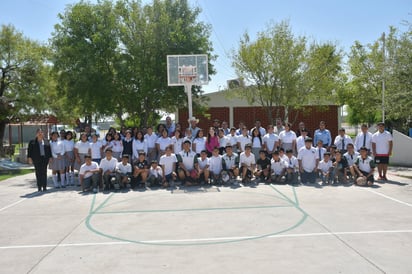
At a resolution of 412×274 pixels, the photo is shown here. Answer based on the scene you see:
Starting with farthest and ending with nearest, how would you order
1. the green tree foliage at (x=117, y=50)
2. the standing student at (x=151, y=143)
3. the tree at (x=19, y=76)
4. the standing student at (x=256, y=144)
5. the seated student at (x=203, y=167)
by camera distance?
the tree at (x=19, y=76) → the green tree foliage at (x=117, y=50) → the standing student at (x=256, y=144) → the standing student at (x=151, y=143) → the seated student at (x=203, y=167)

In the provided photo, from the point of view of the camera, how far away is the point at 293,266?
5324mm

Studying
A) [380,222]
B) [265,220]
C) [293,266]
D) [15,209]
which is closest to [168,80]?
[15,209]

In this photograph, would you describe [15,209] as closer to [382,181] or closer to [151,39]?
[151,39]

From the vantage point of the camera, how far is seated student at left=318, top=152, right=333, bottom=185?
38.7ft

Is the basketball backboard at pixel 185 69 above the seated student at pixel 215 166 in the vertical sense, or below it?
above

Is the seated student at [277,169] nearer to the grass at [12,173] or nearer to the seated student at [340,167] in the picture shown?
the seated student at [340,167]

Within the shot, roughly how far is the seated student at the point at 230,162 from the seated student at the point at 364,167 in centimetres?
339

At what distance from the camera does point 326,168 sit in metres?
11.9

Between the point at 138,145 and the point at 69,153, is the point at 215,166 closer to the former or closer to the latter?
the point at 138,145

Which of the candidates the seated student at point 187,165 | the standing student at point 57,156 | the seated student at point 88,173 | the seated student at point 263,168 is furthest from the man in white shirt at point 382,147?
the standing student at point 57,156

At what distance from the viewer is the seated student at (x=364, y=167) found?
1147 cm

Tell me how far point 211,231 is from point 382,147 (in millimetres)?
7487

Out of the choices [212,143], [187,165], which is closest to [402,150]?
[212,143]

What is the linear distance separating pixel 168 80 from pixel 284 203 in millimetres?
6935
